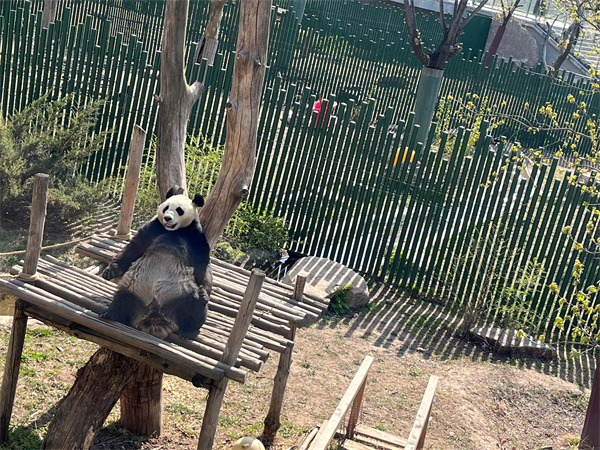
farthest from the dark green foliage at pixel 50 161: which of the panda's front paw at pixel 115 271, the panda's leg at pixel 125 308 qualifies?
the panda's leg at pixel 125 308

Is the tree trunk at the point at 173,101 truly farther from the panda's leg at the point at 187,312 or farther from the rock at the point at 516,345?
the rock at the point at 516,345

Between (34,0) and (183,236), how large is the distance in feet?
40.1

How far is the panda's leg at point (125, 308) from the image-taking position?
3.96 m

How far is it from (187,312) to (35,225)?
1.08 m

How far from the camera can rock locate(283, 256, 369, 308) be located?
7.18 metres

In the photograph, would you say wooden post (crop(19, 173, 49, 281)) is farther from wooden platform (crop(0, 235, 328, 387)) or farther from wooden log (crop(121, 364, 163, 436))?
wooden log (crop(121, 364, 163, 436))

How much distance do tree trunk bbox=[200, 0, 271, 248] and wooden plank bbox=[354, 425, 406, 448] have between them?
186cm

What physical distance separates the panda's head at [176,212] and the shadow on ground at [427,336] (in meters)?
3.11

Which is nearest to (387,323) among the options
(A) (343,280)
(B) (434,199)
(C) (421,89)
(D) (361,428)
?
(A) (343,280)

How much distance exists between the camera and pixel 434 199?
7.48m

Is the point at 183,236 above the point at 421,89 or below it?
below

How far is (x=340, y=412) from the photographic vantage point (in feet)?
13.9

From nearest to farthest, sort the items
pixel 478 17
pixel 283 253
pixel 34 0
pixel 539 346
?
pixel 539 346, pixel 283 253, pixel 34 0, pixel 478 17

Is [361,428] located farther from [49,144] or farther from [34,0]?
[34,0]
